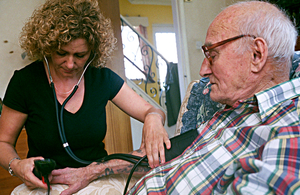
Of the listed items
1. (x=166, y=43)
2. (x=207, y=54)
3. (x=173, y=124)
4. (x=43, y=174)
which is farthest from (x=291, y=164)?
(x=166, y=43)

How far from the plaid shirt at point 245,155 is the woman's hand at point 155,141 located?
5cm

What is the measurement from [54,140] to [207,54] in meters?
0.71

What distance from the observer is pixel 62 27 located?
1047 mm

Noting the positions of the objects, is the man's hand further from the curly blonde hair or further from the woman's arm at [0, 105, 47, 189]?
the curly blonde hair

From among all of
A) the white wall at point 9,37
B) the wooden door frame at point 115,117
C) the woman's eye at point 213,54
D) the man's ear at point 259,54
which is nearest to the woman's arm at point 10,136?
the woman's eye at point 213,54

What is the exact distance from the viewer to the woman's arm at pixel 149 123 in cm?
96

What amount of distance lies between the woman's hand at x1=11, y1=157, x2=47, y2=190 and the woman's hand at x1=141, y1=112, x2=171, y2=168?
1.27 ft

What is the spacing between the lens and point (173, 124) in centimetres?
446

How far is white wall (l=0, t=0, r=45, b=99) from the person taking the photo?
271cm

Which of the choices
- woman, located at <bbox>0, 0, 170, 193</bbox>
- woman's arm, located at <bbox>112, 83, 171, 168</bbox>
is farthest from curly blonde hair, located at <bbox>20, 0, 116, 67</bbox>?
woman's arm, located at <bbox>112, 83, 171, 168</bbox>

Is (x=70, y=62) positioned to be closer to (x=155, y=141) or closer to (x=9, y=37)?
(x=155, y=141)

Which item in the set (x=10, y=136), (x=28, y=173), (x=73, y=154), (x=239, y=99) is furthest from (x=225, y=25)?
(x=10, y=136)

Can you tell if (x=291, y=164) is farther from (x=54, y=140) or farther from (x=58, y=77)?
(x=58, y=77)

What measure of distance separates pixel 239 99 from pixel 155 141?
0.34 m
